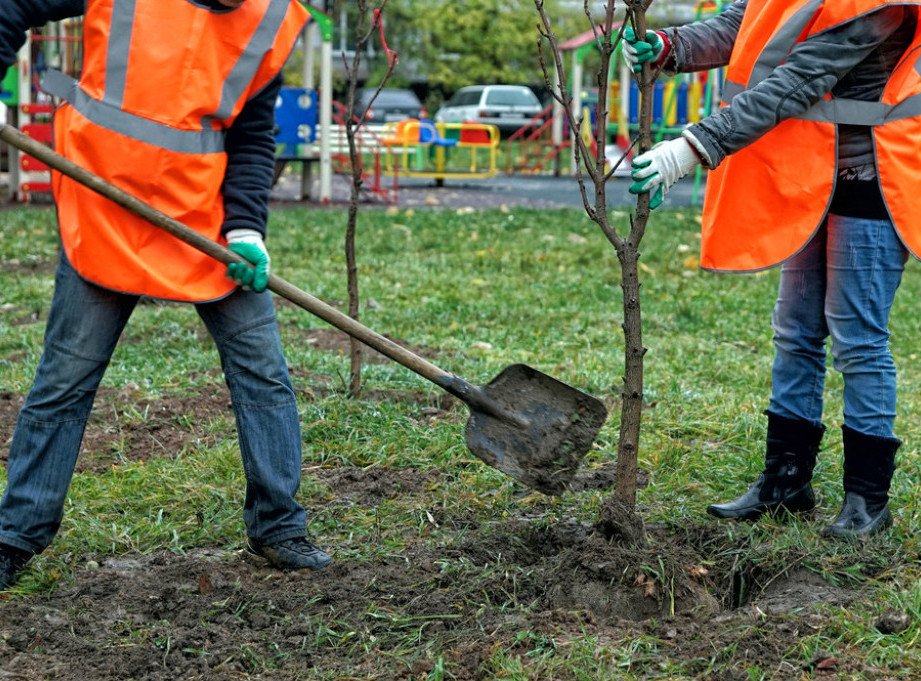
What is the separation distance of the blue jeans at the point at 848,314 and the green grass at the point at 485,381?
0.40 m

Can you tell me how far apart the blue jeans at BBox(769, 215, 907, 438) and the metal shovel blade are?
629 millimetres

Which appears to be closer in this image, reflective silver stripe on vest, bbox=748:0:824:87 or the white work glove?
the white work glove

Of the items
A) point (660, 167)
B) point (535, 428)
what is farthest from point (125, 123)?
point (535, 428)

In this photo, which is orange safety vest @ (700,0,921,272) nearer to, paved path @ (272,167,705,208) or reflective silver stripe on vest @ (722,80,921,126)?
reflective silver stripe on vest @ (722,80,921,126)

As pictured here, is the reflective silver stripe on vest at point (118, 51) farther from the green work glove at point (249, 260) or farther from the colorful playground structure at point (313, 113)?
the colorful playground structure at point (313, 113)

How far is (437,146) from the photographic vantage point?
1808 cm

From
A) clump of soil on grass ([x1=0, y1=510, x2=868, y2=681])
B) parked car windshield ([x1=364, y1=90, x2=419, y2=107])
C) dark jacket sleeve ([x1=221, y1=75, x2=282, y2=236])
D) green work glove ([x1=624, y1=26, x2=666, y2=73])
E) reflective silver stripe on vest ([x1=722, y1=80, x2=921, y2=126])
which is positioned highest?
parked car windshield ([x1=364, y1=90, x2=419, y2=107])

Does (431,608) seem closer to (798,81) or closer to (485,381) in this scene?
(798,81)

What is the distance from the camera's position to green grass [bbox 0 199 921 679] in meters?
2.88

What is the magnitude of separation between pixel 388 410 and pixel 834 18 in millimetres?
2206


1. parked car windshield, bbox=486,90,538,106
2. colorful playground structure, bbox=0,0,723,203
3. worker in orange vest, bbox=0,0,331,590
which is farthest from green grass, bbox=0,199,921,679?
parked car windshield, bbox=486,90,538,106

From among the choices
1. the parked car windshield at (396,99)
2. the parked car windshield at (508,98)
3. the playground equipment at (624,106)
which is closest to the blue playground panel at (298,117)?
the playground equipment at (624,106)

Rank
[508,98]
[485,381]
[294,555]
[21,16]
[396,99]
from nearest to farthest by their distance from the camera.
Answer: [21,16], [294,555], [485,381], [508,98], [396,99]

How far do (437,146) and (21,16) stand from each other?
51.6ft
